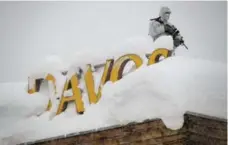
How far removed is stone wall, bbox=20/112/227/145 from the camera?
695 cm

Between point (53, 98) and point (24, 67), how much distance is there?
138 centimetres

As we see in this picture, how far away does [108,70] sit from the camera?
9.09m

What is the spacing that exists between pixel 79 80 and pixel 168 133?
3.19 m

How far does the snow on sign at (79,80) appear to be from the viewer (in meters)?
8.81

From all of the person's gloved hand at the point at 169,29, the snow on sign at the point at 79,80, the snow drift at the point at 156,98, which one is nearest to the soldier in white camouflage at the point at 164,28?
the person's gloved hand at the point at 169,29

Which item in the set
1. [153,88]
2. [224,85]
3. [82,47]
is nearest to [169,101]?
[153,88]

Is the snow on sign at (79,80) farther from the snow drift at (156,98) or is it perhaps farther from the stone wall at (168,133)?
the stone wall at (168,133)

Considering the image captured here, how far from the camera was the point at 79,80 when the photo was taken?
9594 mm

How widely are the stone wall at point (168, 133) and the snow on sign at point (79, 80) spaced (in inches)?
57.4

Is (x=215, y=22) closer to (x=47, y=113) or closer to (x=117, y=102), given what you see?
(x=117, y=102)

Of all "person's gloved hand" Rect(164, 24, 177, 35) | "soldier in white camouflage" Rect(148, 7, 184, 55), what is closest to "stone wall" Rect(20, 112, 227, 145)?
"soldier in white camouflage" Rect(148, 7, 184, 55)

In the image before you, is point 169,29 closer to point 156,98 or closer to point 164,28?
point 164,28

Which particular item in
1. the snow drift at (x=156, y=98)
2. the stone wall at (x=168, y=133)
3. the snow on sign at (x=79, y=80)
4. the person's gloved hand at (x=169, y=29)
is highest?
the person's gloved hand at (x=169, y=29)

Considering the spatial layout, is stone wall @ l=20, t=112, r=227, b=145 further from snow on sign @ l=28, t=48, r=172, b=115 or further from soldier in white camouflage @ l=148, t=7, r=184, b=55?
soldier in white camouflage @ l=148, t=7, r=184, b=55
